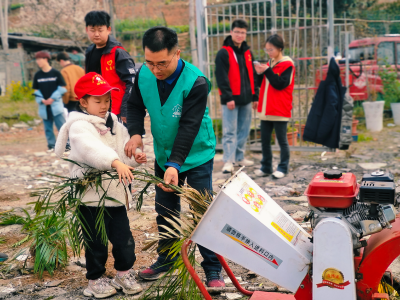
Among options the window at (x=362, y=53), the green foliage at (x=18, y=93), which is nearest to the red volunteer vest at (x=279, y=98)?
the window at (x=362, y=53)

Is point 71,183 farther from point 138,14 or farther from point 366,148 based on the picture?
point 138,14

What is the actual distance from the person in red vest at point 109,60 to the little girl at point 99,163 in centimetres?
77

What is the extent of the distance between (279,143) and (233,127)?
71 centimetres

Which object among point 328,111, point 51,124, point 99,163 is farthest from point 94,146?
point 51,124

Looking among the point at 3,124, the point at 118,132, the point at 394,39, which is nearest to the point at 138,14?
the point at 3,124

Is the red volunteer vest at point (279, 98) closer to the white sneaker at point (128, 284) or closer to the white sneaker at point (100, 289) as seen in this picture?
the white sneaker at point (128, 284)

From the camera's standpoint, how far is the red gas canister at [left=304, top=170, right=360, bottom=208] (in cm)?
233

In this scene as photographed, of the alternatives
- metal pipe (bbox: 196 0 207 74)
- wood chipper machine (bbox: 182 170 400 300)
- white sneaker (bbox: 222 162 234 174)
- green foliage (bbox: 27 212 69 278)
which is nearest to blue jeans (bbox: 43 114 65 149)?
metal pipe (bbox: 196 0 207 74)

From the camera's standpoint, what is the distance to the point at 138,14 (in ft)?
89.4

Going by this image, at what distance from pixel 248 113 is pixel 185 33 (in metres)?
21.3

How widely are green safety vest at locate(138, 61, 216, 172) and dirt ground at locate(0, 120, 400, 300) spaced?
0.26 metres

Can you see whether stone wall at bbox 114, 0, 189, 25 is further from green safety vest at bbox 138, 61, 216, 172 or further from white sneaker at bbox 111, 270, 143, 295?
white sneaker at bbox 111, 270, 143, 295

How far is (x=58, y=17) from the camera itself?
27312 mm

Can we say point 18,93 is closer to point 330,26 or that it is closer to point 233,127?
point 233,127
